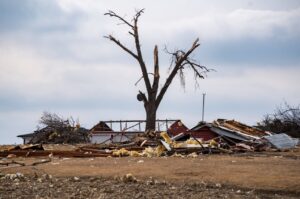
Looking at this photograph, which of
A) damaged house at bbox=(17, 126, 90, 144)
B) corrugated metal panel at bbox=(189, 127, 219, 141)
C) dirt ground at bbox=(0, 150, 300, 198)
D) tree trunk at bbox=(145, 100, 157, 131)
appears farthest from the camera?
tree trunk at bbox=(145, 100, 157, 131)

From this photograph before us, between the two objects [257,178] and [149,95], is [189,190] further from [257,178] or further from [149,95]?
[149,95]

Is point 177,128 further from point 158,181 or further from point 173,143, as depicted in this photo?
point 158,181

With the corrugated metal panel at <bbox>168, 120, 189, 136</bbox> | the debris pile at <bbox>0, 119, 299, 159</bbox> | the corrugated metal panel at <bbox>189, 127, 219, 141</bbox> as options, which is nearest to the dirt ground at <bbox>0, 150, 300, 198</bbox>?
the debris pile at <bbox>0, 119, 299, 159</bbox>

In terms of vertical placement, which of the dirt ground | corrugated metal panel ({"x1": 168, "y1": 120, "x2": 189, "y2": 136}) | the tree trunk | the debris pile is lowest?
the dirt ground

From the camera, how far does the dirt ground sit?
301 inches

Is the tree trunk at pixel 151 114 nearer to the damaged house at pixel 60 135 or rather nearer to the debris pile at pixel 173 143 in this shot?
the debris pile at pixel 173 143

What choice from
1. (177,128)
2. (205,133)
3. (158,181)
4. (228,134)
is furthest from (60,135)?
(158,181)

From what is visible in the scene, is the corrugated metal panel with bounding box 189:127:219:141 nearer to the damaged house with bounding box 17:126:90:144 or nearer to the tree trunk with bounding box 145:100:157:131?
the tree trunk with bounding box 145:100:157:131

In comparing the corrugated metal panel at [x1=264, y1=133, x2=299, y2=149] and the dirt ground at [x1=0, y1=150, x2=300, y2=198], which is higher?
the corrugated metal panel at [x1=264, y1=133, x2=299, y2=149]

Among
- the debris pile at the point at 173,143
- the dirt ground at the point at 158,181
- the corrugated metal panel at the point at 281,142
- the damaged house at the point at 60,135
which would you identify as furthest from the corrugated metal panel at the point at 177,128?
the dirt ground at the point at 158,181

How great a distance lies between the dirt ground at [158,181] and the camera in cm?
765

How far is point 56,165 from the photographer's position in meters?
11.4

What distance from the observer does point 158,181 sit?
862 centimetres

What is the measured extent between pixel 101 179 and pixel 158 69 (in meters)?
21.3
